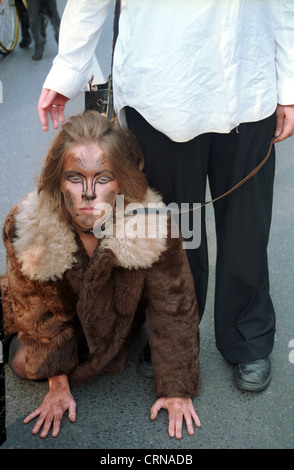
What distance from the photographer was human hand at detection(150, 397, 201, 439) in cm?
208

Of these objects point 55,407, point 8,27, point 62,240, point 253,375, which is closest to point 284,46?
point 62,240

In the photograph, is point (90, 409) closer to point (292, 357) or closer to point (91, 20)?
point (292, 357)

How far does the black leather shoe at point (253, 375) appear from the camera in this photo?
227cm

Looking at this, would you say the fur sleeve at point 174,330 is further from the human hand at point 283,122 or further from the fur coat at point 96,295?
the human hand at point 283,122

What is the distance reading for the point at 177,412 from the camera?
6.95 feet

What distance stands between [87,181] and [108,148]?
131mm

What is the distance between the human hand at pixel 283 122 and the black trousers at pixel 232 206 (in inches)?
1.2

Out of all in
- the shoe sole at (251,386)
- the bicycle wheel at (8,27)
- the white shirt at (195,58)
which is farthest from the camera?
the bicycle wheel at (8,27)

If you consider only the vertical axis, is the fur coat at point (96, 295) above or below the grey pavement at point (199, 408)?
above

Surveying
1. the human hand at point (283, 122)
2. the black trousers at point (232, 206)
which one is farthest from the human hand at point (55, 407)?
the human hand at point (283, 122)

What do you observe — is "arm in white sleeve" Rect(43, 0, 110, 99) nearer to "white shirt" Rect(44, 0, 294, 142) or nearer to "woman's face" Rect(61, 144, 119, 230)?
"white shirt" Rect(44, 0, 294, 142)

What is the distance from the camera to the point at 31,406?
A: 2225 millimetres

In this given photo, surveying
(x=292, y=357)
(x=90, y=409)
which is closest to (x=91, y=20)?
(x=90, y=409)
